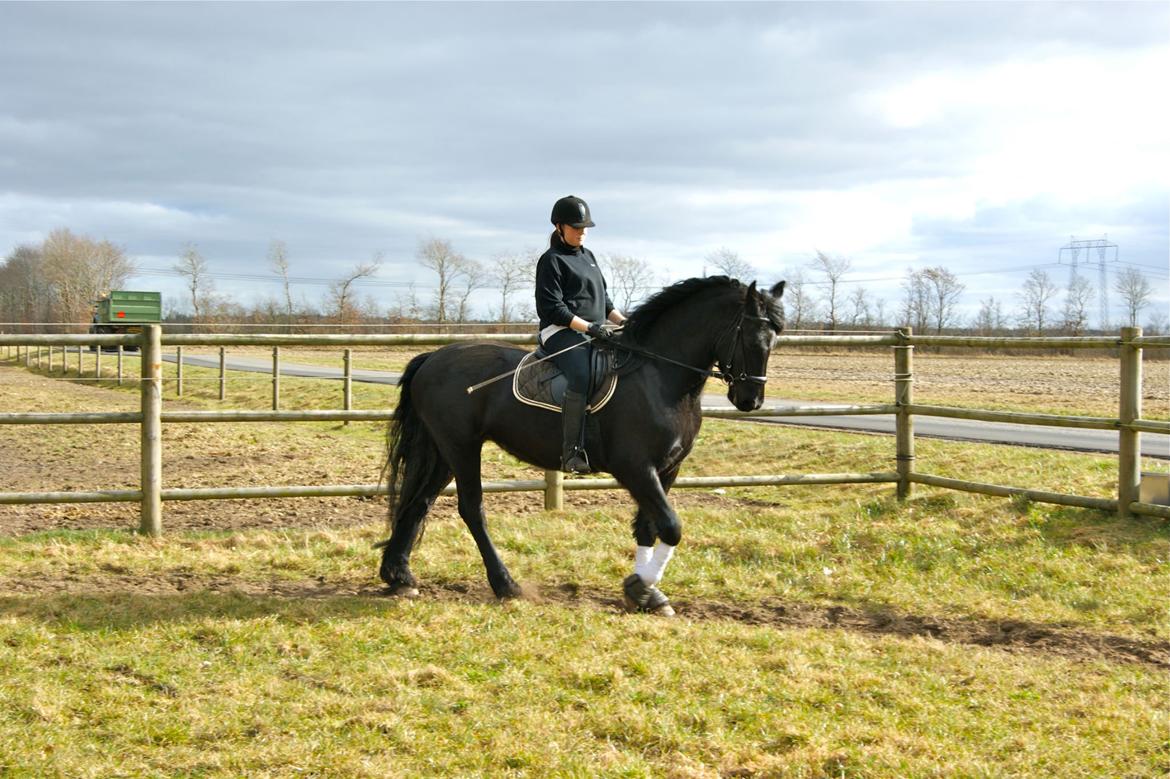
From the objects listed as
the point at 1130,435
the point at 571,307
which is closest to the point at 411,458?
the point at 571,307

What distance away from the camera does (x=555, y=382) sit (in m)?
6.37

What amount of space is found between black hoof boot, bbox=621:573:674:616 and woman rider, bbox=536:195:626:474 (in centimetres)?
80

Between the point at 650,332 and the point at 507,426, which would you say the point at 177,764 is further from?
the point at 650,332

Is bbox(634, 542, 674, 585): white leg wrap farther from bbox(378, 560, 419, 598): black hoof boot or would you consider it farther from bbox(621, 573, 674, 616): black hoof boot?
bbox(378, 560, 419, 598): black hoof boot

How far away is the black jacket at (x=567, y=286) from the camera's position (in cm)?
630

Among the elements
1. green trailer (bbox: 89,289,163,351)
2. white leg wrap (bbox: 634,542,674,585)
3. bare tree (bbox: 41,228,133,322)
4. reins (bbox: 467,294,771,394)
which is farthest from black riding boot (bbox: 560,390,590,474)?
bare tree (bbox: 41,228,133,322)

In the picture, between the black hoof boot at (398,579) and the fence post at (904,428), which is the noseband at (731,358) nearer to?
the black hoof boot at (398,579)

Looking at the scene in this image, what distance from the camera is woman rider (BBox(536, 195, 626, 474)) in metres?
6.27

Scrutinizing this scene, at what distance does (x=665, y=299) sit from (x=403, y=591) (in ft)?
8.76

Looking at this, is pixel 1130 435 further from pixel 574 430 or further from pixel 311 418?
pixel 311 418

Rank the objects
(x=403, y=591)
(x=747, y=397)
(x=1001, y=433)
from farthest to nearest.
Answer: (x=1001, y=433) → (x=403, y=591) → (x=747, y=397)

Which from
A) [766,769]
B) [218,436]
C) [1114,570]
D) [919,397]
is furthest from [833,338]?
[919,397]

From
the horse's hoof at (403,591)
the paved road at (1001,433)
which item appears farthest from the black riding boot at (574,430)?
the paved road at (1001,433)

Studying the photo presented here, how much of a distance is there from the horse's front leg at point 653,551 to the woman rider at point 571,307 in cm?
44
